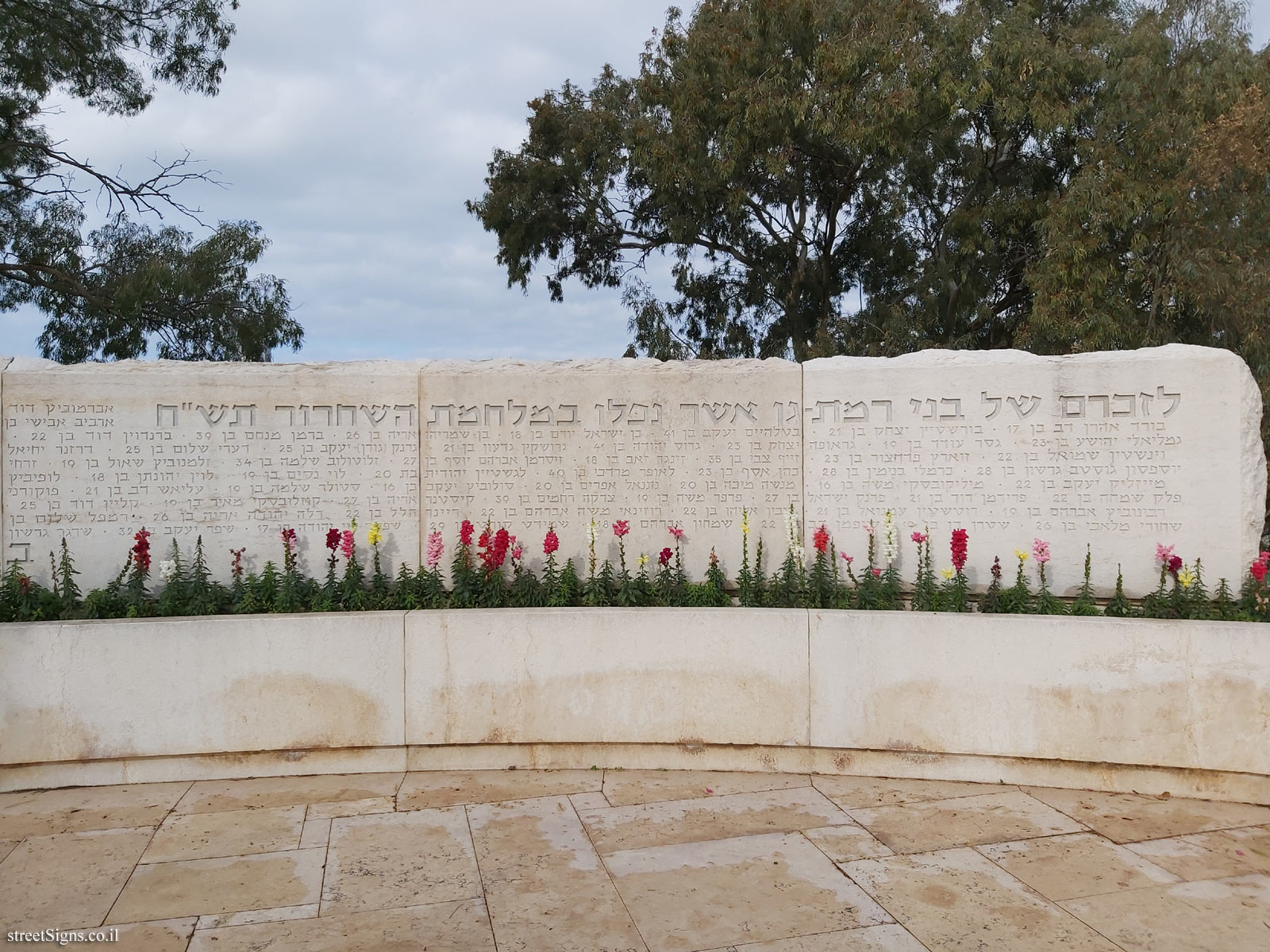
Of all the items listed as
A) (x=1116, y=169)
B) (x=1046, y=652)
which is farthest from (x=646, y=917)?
(x=1116, y=169)

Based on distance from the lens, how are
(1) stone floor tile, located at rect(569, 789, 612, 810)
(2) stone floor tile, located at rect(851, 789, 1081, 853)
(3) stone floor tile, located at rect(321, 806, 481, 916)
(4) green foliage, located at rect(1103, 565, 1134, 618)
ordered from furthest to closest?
(4) green foliage, located at rect(1103, 565, 1134, 618), (1) stone floor tile, located at rect(569, 789, 612, 810), (2) stone floor tile, located at rect(851, 789, 1081, 853), (3) stone floor tile, located at rect(321, 806, 481, 916)

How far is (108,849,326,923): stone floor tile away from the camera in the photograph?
3359 mm

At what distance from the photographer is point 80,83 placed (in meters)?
11.7

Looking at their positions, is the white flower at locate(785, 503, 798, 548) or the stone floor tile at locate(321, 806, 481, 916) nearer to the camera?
the stone floor tile at locate(321, 806, 481, 916)

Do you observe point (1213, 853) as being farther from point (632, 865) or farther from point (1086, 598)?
point (632, 865)

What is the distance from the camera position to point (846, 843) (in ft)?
12.7

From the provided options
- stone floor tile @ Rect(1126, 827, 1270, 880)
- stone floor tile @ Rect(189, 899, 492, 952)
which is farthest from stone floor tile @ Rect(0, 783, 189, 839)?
stone floor tile @ Rect(1126, 827, 1270, 880)

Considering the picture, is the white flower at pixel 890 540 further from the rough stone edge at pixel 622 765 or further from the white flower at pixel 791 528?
the rough stone edge at pixel 622 765

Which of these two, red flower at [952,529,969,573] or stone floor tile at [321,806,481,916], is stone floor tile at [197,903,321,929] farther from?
red flower at [952,529,969,573]

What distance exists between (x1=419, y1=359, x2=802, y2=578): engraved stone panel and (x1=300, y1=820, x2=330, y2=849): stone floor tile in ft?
6.01

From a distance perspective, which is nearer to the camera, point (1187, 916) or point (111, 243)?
point (1187, 916)

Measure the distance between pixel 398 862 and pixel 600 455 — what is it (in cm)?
254

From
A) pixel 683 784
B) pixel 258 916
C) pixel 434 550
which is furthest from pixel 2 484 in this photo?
pixel 683 784

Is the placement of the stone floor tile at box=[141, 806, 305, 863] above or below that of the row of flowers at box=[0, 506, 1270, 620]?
below
